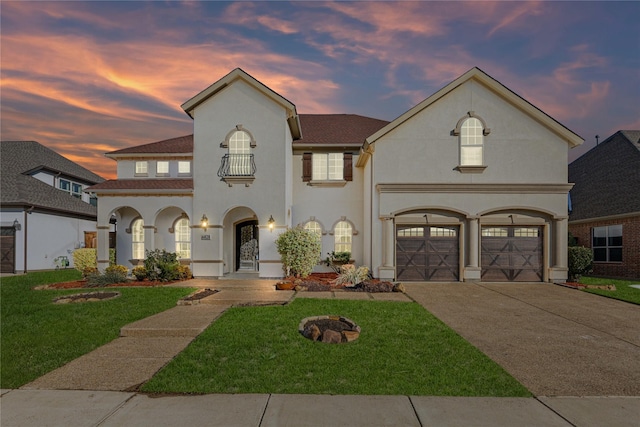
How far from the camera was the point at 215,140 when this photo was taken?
640 inches

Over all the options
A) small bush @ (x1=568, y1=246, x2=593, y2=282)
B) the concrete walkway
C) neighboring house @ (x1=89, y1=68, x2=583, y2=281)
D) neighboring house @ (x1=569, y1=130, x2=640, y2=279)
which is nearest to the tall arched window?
neighboring house @ (x1=89, y1=68, x2=583, y2=281)

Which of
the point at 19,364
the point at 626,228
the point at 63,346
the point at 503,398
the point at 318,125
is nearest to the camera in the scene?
the point at 503,398

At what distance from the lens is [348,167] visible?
18344 millimetres

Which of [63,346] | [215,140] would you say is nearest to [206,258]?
[215,140]

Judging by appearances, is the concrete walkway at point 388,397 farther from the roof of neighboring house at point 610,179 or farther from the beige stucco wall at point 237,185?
the roof of neighboring house at point 610,179

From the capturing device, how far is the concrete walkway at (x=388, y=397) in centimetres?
430

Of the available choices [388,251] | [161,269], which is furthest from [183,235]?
[388,251]

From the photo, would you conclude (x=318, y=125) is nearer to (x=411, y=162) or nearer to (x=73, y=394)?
(x=411, y=162)

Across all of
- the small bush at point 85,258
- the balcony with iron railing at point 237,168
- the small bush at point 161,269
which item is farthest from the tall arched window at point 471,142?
the small bush at point 85,258

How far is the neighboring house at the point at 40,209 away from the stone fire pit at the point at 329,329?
20489 mm

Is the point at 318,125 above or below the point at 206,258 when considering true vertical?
above

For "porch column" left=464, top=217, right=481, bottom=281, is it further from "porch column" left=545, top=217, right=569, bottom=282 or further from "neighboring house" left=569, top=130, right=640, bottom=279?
"neighboring house" left=569, top=130, right=640, bottom=279

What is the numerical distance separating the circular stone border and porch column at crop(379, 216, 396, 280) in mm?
10009

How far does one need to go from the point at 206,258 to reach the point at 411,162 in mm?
10041
